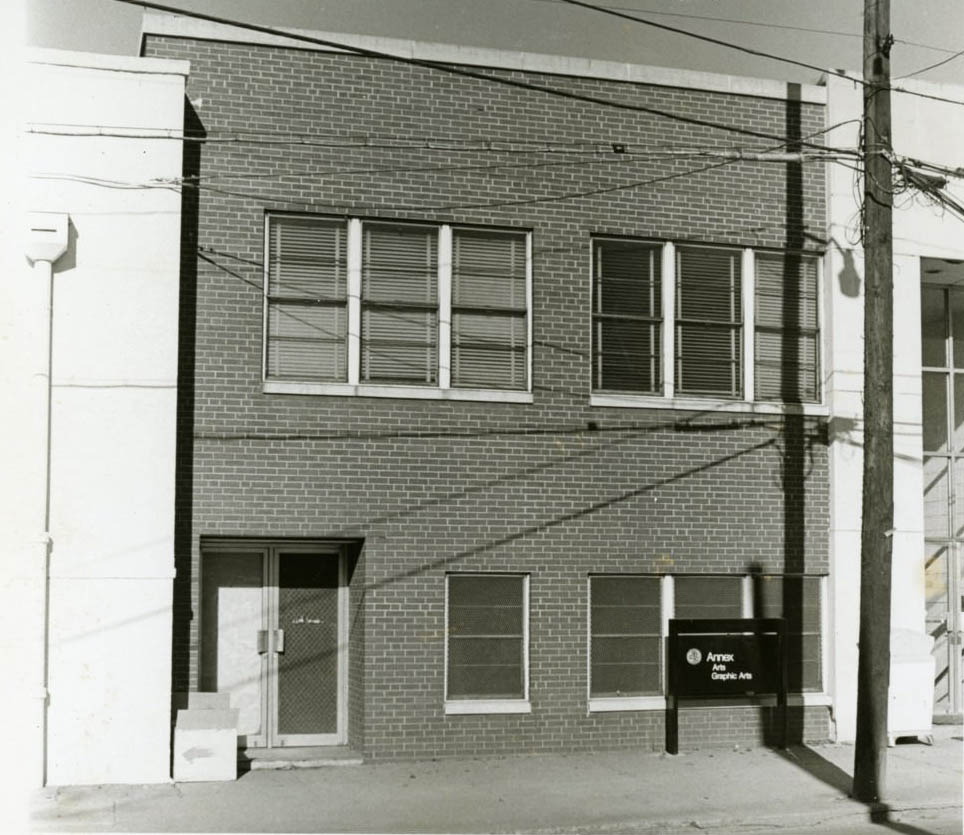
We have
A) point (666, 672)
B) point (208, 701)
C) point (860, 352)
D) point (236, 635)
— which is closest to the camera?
point (208, 701)

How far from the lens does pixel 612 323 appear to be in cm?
1547

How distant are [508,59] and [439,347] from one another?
11.1ft

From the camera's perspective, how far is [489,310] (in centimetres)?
1504

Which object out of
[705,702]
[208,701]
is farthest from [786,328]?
[208,701]

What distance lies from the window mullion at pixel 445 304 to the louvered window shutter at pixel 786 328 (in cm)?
378

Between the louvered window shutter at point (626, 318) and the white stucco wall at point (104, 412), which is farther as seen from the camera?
the louvered window shutter at point (626, 318)

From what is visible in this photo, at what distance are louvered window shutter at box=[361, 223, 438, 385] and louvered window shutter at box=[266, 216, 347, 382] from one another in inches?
11.7

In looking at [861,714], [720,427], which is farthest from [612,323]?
[861,714]

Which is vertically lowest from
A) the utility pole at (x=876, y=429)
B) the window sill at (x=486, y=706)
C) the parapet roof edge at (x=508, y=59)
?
the window sill at (x=486, y=706)

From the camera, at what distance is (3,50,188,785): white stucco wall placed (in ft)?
41.9

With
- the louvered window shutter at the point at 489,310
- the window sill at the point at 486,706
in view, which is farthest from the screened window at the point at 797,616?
the louvered window shutter at the point at 489,310

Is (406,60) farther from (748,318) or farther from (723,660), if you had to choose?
(723,660)

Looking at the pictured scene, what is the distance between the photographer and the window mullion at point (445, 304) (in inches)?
582

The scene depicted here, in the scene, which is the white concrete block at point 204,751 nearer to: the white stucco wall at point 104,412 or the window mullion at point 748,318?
the white stucco wall at point 104,412
